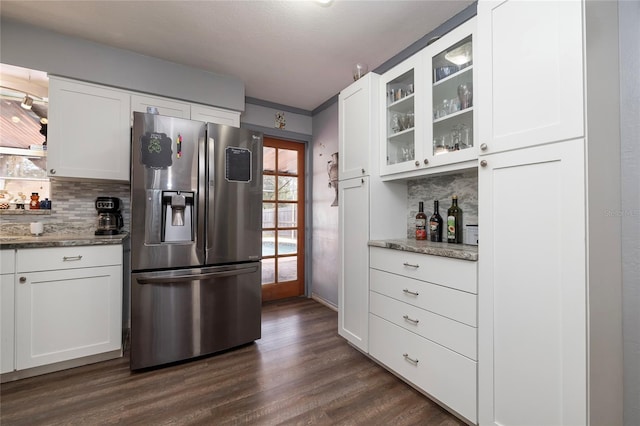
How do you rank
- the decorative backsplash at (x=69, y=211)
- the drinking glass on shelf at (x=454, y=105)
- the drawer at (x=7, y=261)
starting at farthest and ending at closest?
the decorative backsplash at (x=69, y=211) < the drawer at (x=7, y=261) < the drinking glass on shelf at (x=454, y=105)

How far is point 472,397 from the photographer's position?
141 centimetres

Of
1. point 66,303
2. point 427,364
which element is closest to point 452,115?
point 427,364

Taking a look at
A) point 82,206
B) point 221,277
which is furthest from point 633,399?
point 82,206

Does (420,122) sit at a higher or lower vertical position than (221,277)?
higher

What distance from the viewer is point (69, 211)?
8.16 ft

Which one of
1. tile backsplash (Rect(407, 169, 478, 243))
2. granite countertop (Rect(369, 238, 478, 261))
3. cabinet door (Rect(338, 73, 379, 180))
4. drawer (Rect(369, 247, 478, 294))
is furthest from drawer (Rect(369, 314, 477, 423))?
cabinet door (Rect(338, 73, 379, 180))

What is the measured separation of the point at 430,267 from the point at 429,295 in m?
0.17

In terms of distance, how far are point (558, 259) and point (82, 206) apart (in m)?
3.47

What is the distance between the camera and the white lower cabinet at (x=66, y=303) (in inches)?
74.0

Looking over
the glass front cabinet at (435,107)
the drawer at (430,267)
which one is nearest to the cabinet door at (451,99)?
the glass front cabinet at (435,107)

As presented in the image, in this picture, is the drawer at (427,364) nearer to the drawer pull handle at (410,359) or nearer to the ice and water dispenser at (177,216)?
the drawer pull handle at (410,359)

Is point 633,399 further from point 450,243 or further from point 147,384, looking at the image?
point 147,384

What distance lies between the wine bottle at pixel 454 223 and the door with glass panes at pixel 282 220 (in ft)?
7.44

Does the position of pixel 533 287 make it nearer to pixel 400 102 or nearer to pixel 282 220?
pixel 400 102
